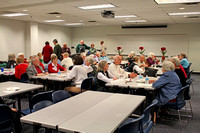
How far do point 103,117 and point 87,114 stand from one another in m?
0.21

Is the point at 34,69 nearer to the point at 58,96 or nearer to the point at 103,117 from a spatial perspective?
the point at 58,96

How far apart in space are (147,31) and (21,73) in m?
9.51

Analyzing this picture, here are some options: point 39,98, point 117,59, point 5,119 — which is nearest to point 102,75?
point 117,59

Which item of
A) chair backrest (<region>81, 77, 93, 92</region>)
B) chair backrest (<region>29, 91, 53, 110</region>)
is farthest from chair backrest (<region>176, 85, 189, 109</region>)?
chair backrest (<region>29, 91, 53, 110</region>)

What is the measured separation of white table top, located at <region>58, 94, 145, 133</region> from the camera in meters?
1.89

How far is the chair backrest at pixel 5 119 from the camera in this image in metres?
2.47

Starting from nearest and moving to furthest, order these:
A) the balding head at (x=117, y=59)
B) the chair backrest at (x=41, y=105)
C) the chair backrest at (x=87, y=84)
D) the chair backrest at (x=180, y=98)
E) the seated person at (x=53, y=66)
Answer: the chair backrest at (x=41, y=105), the chair backrest at (x=180, y=98), the chair backrest at (x=87, y=84), the balding head at (x=117, y=59), the seated person at (x=53, y=66)

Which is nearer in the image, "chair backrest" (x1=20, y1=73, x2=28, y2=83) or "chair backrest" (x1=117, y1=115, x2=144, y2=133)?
"chair backrest" (x1=117, y1=115, x2=144, y2=133)

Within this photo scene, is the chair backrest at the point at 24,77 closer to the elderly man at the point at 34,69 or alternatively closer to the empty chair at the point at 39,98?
the elderly man at the point at 34,69

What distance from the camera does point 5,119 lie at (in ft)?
8.32

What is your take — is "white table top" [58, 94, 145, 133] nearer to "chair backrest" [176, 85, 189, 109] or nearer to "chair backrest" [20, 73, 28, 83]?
"chair backrest" [176, 85, 189, 109]

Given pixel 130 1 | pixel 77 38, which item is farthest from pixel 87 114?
pixel 77 38

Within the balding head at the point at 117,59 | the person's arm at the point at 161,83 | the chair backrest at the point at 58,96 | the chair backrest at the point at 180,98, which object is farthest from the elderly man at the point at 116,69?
the chair backrest at the point at 58,96

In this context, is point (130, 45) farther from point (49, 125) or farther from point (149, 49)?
point (49, 125)
